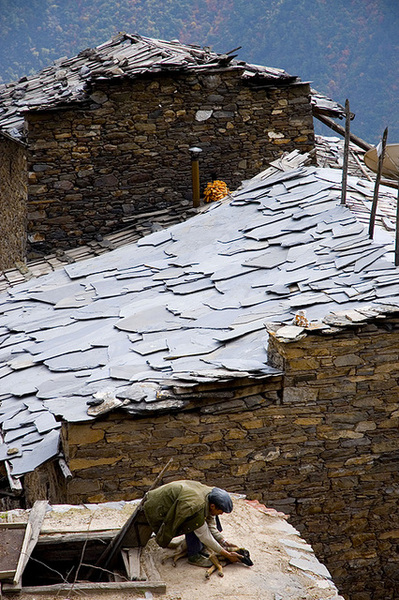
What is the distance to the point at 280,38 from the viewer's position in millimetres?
42000

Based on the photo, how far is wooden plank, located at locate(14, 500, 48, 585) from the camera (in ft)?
17.0

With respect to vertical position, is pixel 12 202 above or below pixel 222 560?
above

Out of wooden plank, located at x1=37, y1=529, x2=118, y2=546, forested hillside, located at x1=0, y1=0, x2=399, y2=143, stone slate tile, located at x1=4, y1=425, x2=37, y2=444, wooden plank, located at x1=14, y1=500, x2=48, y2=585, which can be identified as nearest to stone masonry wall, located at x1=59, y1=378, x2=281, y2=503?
stone slate tile, located at x1=4, y1=425, x2=37, y2=444

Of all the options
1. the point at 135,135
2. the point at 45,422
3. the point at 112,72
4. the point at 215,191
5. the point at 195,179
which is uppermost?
the point at 112,72

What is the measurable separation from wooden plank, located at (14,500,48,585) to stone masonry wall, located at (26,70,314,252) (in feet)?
27.4

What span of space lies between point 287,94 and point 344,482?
8321 millimetres

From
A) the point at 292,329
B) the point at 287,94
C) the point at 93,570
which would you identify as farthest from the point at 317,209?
the point at 93,570

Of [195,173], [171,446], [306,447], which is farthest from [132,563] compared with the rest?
[195,173]

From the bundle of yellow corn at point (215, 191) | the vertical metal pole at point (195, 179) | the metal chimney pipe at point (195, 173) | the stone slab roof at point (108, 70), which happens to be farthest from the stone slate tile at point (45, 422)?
the bundle of yellow corn at point (215, 191)

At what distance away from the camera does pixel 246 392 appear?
709 centimetres

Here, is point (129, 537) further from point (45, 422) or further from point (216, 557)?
point (45, 422)

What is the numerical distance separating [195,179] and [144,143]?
3.60 ft

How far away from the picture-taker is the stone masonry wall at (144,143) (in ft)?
43.5

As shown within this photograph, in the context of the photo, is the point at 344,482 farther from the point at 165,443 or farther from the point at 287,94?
the point at 287,94
